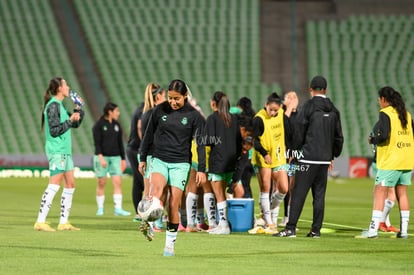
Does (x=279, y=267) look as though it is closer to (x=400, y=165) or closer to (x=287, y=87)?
(x=400, y=165)

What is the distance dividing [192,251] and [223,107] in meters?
3.89

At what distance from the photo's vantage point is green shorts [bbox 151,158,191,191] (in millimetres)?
13141

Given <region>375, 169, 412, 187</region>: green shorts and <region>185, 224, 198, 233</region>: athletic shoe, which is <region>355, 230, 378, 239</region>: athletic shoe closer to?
<region>375, 169, 412, 187</region>: green shorts

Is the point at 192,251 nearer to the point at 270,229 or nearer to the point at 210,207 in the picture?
the point at 210,207

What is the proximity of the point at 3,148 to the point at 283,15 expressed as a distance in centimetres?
1673

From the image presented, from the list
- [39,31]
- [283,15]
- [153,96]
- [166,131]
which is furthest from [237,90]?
[166,131]

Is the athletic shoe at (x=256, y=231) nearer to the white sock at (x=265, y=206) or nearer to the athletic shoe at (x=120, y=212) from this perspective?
the white sock at (x=265, y=206)

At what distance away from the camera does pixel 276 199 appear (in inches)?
715

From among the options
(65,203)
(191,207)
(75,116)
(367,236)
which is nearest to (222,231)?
(191,207)

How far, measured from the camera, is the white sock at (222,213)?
658 inches

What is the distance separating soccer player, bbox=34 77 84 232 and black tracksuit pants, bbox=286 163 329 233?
3.71m

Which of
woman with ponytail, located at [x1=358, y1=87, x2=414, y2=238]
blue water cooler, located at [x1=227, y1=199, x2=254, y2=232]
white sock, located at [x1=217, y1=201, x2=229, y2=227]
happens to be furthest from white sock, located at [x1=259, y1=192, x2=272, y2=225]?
woman with ponytail, located at [x1=358, y1=87, x2=414, y2=238]

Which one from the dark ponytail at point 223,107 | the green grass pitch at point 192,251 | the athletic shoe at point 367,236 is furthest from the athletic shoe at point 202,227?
the athletic shoe at point 367,236

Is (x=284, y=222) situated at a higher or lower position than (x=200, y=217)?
lower
